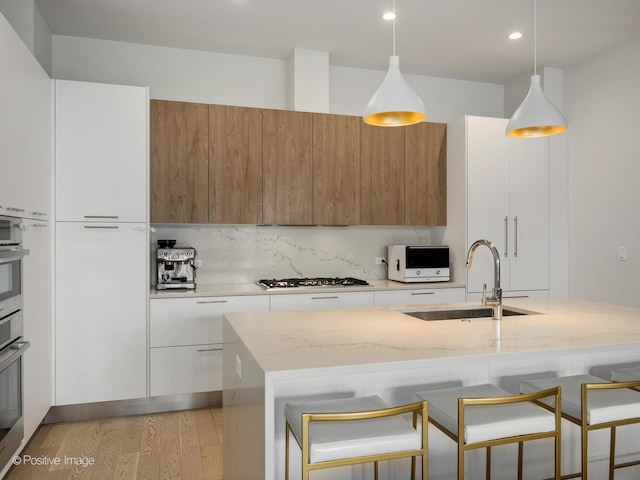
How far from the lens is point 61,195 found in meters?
3.20

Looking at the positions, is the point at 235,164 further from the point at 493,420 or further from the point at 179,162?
the point at 493,420

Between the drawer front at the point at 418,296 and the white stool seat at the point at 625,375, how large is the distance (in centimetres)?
191

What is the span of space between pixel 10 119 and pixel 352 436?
7.23 ft

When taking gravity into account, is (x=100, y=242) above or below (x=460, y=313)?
above

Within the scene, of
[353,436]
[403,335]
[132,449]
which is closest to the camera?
[353,436]

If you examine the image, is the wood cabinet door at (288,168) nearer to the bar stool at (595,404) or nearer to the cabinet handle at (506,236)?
the cabinet handle at (506,236)

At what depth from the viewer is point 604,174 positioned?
13.5ft

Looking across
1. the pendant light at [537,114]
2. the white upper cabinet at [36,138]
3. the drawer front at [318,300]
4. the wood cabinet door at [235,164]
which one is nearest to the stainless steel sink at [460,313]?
the pendant light at [537,114]

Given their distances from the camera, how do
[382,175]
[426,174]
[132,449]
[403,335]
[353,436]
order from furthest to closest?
[426,174]
[382,175]
[132,449]
[403,335]
[353,436]

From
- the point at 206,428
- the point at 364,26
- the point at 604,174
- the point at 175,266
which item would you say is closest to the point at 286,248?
the point at 175,266

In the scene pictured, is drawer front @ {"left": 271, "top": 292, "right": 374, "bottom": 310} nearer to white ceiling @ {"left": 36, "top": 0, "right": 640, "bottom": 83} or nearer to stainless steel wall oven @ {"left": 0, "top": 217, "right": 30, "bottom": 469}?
stainless steel wall oven @ {"left": 0, "top": 217, "right": 30, "bottom": 469}

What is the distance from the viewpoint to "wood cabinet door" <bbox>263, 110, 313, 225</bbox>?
390 centimetres

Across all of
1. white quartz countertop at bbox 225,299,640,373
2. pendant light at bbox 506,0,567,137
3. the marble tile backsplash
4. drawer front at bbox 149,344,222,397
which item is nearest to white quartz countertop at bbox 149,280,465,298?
the marble tile backsplash

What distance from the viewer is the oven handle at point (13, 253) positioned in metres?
2.25
